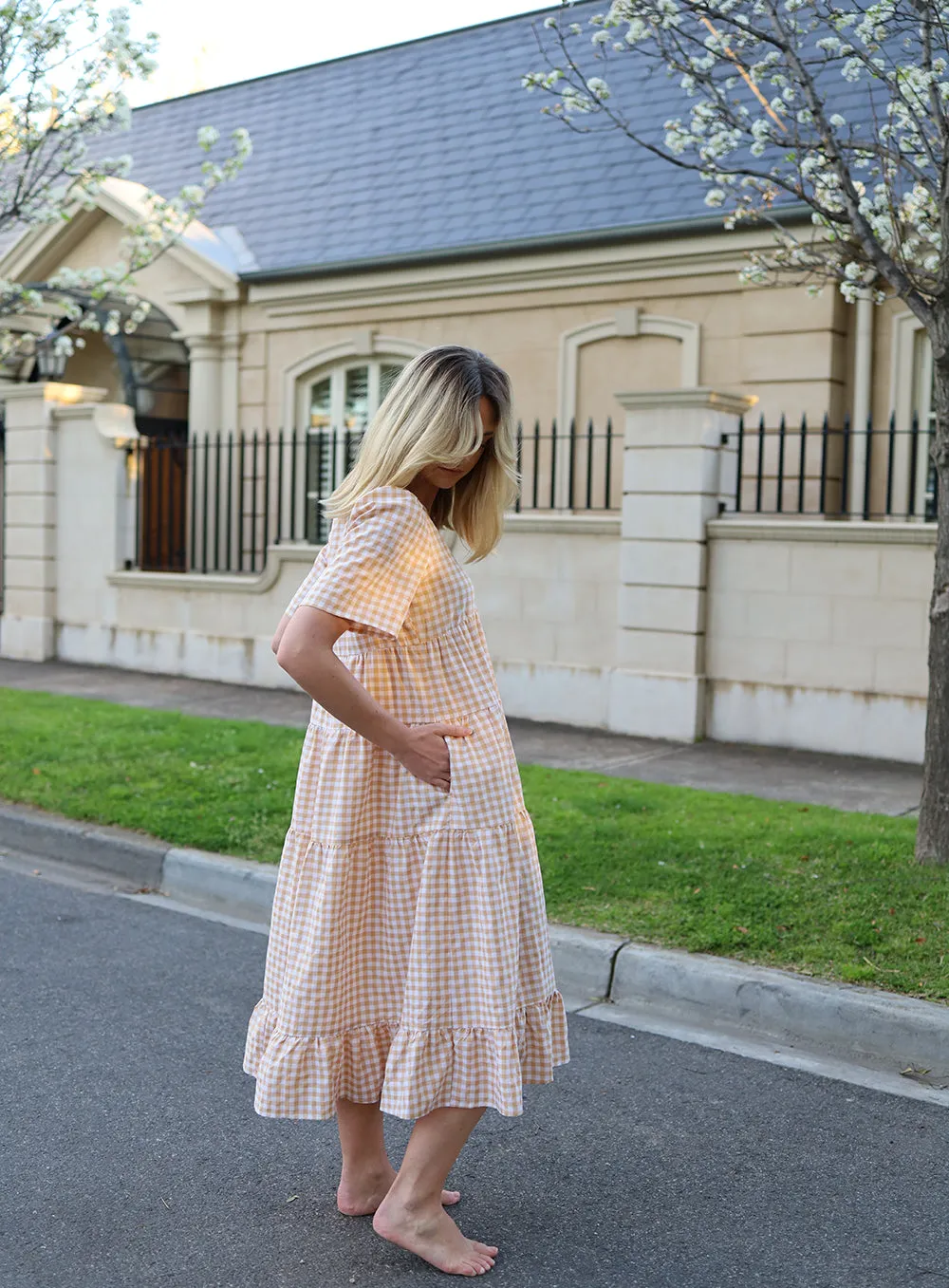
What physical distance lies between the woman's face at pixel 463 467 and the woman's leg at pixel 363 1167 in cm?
145

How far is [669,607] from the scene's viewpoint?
10.0 metres

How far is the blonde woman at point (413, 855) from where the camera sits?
9.55 ft

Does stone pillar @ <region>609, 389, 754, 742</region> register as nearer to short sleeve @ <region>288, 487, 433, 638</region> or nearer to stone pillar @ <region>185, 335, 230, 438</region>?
short sleeve @ <region>288, 487, 433, 638</region>

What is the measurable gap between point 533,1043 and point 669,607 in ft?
23.4

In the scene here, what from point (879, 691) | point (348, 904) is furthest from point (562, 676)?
point (348, 904)

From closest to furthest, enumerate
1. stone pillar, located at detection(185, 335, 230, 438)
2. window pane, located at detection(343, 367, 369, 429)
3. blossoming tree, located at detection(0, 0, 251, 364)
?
blossoming tree, located at detection(0, 0, 251, 364) < window pane, located at detection(343, 367, 369, 429) < stone pillar, located at detection(185, 335, 230, 438)

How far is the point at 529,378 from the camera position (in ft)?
45.5

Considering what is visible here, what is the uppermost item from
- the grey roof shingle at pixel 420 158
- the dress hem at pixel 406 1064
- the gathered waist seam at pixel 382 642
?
the grey roof shingle at pixel 420 158

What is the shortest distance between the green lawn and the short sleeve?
105 inches

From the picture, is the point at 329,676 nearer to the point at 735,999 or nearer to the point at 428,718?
the point at 428,718

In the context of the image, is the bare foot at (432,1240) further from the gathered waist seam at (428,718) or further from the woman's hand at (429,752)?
the gathered waist seam at (428,718)

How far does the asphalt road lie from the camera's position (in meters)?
3.08

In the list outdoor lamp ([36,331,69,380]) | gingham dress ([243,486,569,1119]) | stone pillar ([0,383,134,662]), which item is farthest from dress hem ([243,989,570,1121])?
outdoor lamp ([36,331,69,380])

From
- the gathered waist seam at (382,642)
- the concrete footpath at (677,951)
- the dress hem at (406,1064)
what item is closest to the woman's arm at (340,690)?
the gathered waist seam at (382,642)
